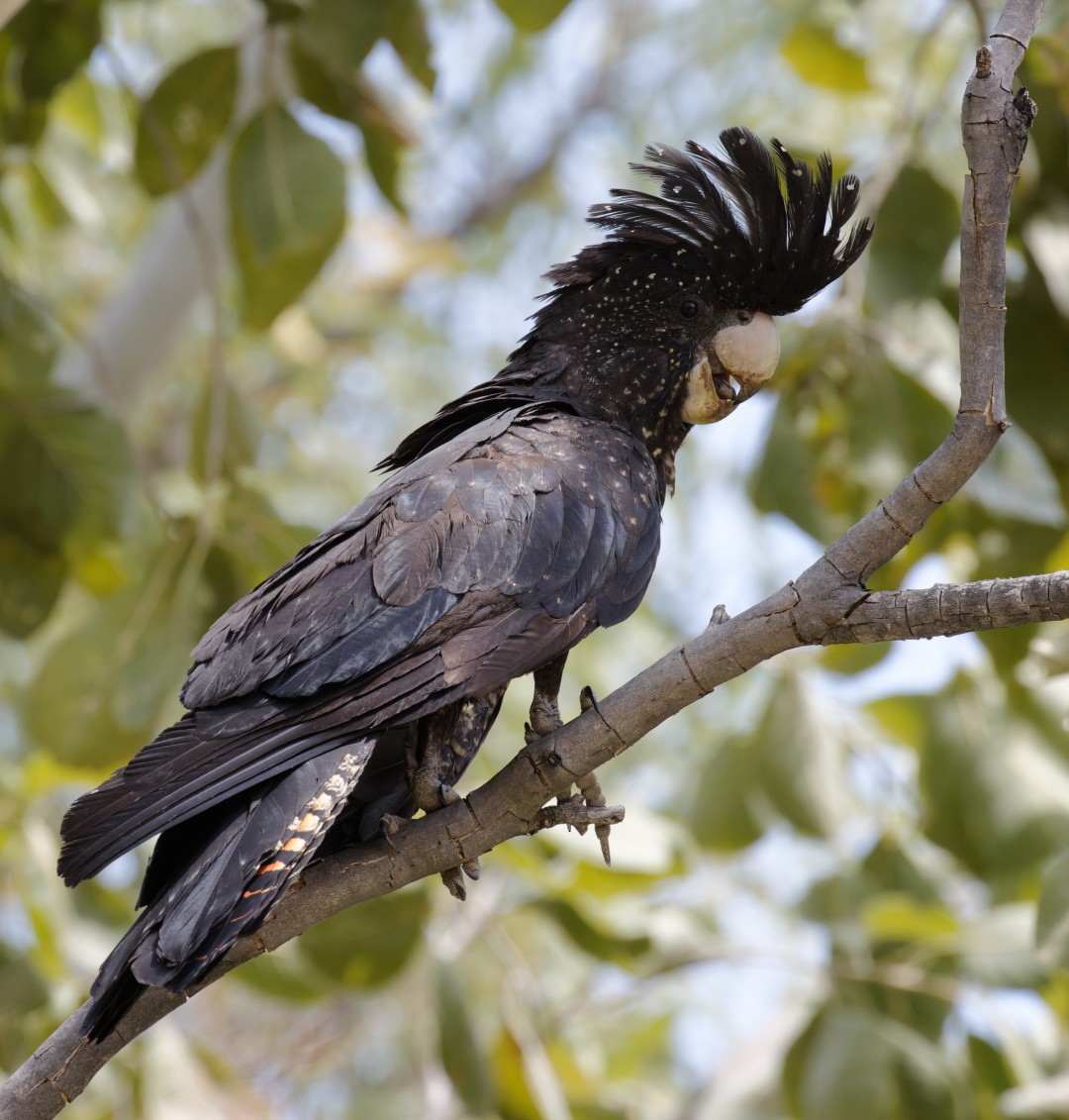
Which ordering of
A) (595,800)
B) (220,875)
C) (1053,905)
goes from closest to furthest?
(220,875), (595,800), (1053,905)

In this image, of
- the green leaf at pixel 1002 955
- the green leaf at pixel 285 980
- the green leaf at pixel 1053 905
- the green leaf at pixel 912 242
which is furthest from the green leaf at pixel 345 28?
the green leaf at pixel 1002 955

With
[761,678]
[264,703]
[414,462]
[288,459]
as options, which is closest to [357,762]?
[264,703]

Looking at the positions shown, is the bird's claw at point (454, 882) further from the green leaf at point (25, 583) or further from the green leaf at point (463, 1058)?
the green leaf at point (25, 583)

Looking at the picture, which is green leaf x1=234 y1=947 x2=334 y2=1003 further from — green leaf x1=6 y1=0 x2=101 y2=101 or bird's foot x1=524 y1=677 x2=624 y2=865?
green leaf x1=6 y1=0 x2=101 y2=101

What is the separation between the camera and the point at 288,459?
7801 mm

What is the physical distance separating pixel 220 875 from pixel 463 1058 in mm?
1780

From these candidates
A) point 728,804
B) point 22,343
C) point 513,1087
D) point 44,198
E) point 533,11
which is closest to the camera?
point 533,11

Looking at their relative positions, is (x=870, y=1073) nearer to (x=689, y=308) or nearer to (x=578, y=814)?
(x=578, y=814)

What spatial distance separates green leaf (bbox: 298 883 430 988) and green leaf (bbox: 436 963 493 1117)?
20 cm

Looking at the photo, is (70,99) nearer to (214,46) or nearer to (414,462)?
(214,46)

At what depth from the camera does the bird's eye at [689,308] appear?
8.65 ft

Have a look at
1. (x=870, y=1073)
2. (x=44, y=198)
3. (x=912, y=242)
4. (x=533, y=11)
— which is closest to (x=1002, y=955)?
(x=870, y=1073)

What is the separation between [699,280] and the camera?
8.63 feet

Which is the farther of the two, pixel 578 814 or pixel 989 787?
pixel 989 787
